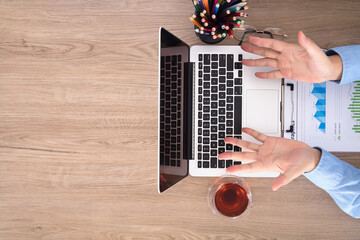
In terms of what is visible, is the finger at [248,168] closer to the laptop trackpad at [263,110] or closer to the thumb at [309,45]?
the laptop trackpad at [263,110]

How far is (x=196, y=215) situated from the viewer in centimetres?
97

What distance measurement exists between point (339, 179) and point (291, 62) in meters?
0.39

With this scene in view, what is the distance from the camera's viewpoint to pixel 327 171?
0.84m

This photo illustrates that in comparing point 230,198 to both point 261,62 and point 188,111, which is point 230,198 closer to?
point 188,111

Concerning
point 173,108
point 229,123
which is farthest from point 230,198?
point 173,108

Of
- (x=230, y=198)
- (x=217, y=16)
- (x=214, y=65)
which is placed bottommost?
(x=230, y=198)

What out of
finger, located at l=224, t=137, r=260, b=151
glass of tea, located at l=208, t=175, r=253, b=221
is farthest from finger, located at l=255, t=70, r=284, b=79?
glass of tea, located at l=208, t=175, r=253, b=221

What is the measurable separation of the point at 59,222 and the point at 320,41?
1.10 meters

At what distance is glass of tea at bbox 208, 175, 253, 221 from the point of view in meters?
0.92

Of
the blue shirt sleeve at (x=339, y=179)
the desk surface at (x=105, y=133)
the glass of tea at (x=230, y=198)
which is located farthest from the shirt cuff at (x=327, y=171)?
Answer: the glass of tea at (x=230, y=198)

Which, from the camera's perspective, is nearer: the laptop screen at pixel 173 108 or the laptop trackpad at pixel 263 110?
the laptop screen at pixel 173 108

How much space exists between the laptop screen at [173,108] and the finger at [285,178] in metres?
0.28

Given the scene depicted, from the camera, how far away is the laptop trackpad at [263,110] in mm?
912

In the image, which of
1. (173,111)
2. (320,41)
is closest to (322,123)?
(320,41)
